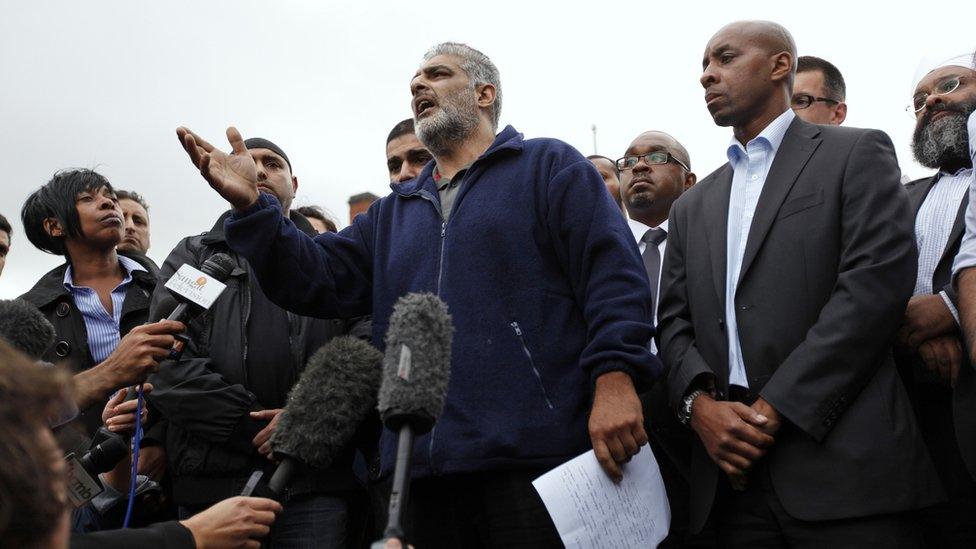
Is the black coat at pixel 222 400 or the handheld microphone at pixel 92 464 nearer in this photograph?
the handheld microphone at pixel 92 464

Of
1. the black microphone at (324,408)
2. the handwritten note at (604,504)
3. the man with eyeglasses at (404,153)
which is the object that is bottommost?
the handwritten note at (604,504)

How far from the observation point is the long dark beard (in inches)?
169

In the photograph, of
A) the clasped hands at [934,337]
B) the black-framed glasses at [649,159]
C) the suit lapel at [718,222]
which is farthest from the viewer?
the black-framed glasses at [649,159]

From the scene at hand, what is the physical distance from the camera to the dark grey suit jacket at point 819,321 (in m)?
3.25

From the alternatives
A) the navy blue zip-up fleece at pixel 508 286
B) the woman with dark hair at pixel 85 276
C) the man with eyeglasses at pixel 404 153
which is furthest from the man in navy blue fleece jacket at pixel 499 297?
the man with eyeglasses at pixel 404 153

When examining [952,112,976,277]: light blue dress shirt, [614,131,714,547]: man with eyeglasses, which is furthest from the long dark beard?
[614,131,714,547]: man with eyeglasses

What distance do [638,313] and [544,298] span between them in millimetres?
371

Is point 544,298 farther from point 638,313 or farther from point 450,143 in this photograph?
point 450,143

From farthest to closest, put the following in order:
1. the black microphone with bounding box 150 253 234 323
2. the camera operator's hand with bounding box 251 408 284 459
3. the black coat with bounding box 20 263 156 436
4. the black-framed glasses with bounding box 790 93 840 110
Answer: the black-framed glasses with bounding box 790 93 840 110 → the black coat with bounding box 20 263 156 436 → the camera operator's hand with bounding box 251 408 284 459 → the black microphone with bounding box 150 253 234 323

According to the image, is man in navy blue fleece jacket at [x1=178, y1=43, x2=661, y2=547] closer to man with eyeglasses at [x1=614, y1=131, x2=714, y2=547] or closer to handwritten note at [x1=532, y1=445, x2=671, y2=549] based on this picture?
handwritten note at [x1=532, y1=445, x2=671, y2=549]

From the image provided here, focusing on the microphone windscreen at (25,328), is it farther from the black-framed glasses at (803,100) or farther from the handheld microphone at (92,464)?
the black-framed glasses at (803,100)

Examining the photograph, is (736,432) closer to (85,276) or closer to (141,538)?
(141,538)

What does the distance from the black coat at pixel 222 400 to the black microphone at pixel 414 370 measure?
73.4 inches

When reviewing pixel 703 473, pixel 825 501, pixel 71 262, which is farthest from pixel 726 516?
pixel 71 262
